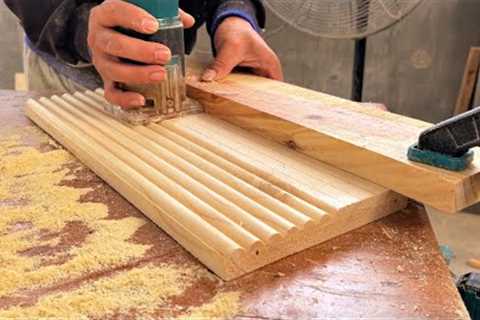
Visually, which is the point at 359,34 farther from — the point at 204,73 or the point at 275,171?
the point at 275,171

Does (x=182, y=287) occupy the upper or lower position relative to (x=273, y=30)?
upper

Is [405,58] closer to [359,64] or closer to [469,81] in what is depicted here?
[469,81]

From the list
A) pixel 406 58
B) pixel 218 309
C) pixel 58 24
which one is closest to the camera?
pixel 218 309

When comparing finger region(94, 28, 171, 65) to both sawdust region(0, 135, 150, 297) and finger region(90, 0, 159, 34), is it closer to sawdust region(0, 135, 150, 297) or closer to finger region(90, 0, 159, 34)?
finger region(90, 0, 159, 34)

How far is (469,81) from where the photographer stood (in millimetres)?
2631

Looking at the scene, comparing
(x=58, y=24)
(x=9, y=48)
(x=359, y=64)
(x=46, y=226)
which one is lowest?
(x=9, y=48)

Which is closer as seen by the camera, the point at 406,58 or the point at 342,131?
the point at 342,131

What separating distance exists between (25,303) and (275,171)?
38cm

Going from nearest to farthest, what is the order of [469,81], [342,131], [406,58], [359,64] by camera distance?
1. [342,131]
2. [359,64]
3. [469,81]
4. [406,58]

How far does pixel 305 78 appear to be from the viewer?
3.01 metres

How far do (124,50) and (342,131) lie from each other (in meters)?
0.42

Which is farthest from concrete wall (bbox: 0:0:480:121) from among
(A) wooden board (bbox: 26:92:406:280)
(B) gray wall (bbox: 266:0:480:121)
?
(A) wooden board (bbox: 26:92:406:280)

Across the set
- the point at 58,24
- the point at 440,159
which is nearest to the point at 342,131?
the point at 440,159

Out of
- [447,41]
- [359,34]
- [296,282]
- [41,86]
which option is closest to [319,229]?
[296,282]
